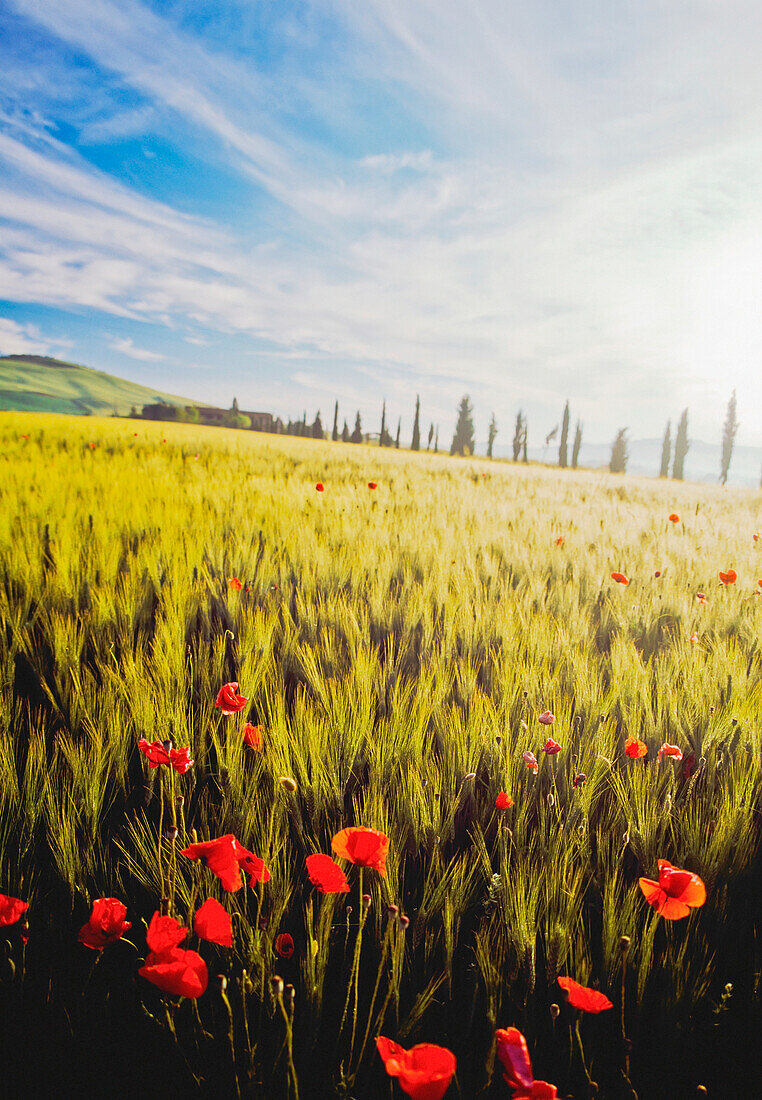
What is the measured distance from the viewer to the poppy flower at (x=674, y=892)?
0.68 metres

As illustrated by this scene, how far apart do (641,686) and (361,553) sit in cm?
140

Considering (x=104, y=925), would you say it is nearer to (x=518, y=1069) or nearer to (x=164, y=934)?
(x=164, y=934)

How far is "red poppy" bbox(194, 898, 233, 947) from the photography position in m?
0.63

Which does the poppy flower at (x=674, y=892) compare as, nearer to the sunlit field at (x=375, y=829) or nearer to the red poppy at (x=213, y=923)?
the sunlit field at (x=375, y=829)

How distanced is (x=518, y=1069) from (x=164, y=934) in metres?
0.47

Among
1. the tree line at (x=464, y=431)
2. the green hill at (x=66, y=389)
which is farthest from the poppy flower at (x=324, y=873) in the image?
the green hill at (x=66, y=389)

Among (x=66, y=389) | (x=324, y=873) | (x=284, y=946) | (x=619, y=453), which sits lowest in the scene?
(x=284, y=946)

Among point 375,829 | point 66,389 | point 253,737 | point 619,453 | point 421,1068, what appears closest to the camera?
point 421,1068

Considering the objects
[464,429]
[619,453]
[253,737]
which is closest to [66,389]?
[464,429]

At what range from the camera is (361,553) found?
237 centimetres

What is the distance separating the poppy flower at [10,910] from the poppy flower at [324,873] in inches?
15.4

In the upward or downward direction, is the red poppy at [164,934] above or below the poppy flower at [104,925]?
above

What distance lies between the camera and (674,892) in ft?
2.27

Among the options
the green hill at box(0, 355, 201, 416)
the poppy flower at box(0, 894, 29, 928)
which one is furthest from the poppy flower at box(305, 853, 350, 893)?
the green hill at box(0, 355, 201, 416)
